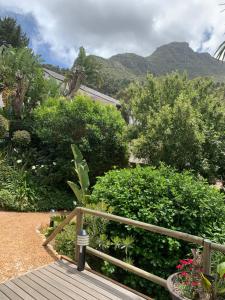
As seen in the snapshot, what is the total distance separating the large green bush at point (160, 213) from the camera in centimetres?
638

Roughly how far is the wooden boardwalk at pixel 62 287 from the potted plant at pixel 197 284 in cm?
90

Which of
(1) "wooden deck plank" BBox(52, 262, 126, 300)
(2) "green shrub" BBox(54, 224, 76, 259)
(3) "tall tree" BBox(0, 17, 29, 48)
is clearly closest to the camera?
(1) "wooden deck plank" BBox(52, 262, 126, 300)

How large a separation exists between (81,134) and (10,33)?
36673 millimetres

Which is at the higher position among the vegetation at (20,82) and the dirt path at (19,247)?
the vegetation at (20,82)

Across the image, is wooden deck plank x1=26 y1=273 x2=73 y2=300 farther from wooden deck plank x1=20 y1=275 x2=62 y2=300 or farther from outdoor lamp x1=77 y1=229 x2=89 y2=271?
outdoor lamp x1=77 y1=229 x2=89 y2=271

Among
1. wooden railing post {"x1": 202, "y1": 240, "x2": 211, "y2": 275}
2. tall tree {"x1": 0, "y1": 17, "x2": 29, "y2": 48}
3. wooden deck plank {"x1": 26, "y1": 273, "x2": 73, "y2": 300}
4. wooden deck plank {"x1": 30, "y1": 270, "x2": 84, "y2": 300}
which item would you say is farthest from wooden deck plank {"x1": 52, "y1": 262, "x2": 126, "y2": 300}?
tall tree {"x1": 0, "y1": 17, "x2": 29, "y2": 48}

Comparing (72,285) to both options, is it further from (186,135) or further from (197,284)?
(186,135)

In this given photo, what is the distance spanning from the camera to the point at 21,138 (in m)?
14.1

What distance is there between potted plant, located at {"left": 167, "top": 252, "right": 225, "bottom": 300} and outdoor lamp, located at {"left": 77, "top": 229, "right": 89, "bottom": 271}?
181 cm

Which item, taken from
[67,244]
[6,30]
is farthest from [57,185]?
[6,30]

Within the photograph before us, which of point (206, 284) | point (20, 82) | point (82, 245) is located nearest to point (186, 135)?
point (82, 245)

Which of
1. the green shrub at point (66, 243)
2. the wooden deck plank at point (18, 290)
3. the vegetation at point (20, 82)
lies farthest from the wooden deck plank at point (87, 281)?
the vegetation at point (20, 82)

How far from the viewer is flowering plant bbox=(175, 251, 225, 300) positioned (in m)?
3.70

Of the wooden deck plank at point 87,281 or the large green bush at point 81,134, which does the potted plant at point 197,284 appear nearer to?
the wooden deck plank at point 87,281
